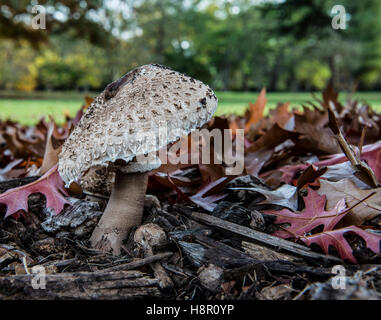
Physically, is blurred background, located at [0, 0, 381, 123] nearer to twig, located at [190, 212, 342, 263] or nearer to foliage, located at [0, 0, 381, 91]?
foliage, located at [0, 0, 381, 91]

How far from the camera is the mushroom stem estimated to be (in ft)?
4.99

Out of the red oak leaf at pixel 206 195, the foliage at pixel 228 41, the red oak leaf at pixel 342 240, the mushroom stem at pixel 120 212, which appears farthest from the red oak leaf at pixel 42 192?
the foliage at pixel 228 41

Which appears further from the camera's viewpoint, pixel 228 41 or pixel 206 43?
pixel 206 43

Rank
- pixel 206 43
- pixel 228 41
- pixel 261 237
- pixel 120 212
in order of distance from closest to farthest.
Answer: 1. pixel 261 237
2. pixel 120 212
3. pixel 228 41
4. pixel 206 43

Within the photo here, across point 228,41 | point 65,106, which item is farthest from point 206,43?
point 65,106

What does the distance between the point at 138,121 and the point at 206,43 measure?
35.5 meters

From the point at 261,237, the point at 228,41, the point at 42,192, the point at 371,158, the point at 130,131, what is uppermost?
the point at 228,41

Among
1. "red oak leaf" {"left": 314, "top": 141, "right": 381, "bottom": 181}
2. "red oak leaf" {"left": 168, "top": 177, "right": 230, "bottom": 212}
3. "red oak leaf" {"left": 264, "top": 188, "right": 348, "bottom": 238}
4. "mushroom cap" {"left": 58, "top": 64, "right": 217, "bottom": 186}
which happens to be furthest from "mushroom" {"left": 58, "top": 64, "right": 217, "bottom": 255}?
"red oak leaf" {"left": 314, "top": 141, "right": 381, "bottom": 181}

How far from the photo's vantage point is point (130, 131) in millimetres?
1219

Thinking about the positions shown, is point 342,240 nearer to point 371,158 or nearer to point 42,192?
point 371,158

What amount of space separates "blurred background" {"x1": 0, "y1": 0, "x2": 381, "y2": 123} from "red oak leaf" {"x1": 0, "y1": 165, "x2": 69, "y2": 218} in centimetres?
1192
